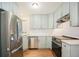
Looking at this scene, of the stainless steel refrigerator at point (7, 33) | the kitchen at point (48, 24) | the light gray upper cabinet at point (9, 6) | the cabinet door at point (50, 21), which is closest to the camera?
the stainless steel refrigerator at point (7, 33)

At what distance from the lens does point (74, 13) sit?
6.80ft

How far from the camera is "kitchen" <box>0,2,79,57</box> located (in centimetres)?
210

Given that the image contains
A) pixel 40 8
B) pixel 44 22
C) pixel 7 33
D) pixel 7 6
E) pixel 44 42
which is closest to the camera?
pixel 7 33

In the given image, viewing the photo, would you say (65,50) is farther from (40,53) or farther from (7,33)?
(7,33)

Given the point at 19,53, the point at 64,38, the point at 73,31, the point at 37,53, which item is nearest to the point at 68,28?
the point at 73,31

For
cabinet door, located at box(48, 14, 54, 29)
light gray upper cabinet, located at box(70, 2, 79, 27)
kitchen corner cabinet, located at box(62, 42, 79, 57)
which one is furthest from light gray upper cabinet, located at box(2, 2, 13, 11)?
kitchen corner cabinet, located at box(62, 42, 79, 57)

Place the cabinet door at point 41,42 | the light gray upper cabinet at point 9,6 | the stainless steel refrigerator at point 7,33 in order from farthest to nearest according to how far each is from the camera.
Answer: the cabinet door at point 41,42, the light gray upper cabinet at point 9,6, the stainless steel refrigerator at point 7,33

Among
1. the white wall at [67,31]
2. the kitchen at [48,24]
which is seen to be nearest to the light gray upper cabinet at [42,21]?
the kitchen at [48,24]

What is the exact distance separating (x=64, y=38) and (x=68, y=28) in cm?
25

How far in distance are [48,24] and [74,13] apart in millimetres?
476

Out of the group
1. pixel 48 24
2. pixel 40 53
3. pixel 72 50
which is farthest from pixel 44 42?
pixel 72 50

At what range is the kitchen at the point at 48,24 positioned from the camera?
2.10 metres

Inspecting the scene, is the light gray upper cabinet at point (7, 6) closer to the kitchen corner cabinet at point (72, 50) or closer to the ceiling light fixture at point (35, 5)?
the ceiling light fixture at point (35, 5)

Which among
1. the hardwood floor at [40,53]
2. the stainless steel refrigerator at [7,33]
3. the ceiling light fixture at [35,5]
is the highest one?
the ceiling light fixture at [35,5]
